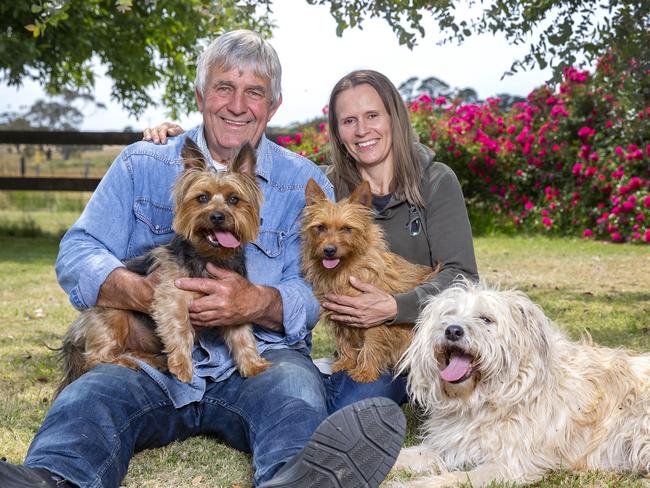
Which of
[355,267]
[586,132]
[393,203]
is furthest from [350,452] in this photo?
[586,132]

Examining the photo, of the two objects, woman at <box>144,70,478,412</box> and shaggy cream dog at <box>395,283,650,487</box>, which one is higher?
woman at <box>144,70,478,412</box>

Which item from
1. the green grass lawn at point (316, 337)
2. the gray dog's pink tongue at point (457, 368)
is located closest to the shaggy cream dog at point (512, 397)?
the gray dog's pink tongue at point (457, 368)

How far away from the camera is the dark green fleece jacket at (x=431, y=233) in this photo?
4164 millimetres

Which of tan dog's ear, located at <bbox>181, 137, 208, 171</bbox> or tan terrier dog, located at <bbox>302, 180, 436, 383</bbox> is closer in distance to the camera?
Answer: tan dog's ear, located at <bbox>181, 137, 208, 171</bbox>

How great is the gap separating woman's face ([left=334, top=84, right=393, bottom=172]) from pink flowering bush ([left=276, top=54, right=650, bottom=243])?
812 centimetres

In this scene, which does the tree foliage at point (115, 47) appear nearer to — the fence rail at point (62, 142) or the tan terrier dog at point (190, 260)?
the fence rail at point (62, 142)

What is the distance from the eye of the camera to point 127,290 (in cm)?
377

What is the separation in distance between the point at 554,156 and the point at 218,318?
1165cm

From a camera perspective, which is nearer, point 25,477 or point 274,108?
point 25,477

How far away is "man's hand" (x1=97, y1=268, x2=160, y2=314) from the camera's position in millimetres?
3729

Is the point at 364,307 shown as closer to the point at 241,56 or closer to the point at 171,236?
the point at 171,236

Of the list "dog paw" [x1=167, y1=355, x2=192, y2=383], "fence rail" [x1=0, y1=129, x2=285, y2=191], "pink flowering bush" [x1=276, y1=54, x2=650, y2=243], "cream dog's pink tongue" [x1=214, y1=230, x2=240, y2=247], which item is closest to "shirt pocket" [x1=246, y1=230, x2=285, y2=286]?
"cream dog's pink tongue" [x1=214, y1=230, x2=240, y2=247]

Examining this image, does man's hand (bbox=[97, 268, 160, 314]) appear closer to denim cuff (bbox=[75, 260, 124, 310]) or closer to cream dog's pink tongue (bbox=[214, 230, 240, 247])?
denim cuff (bbox=[75, 260, 124, 310])

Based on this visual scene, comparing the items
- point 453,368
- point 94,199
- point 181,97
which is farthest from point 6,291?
point 181,97
